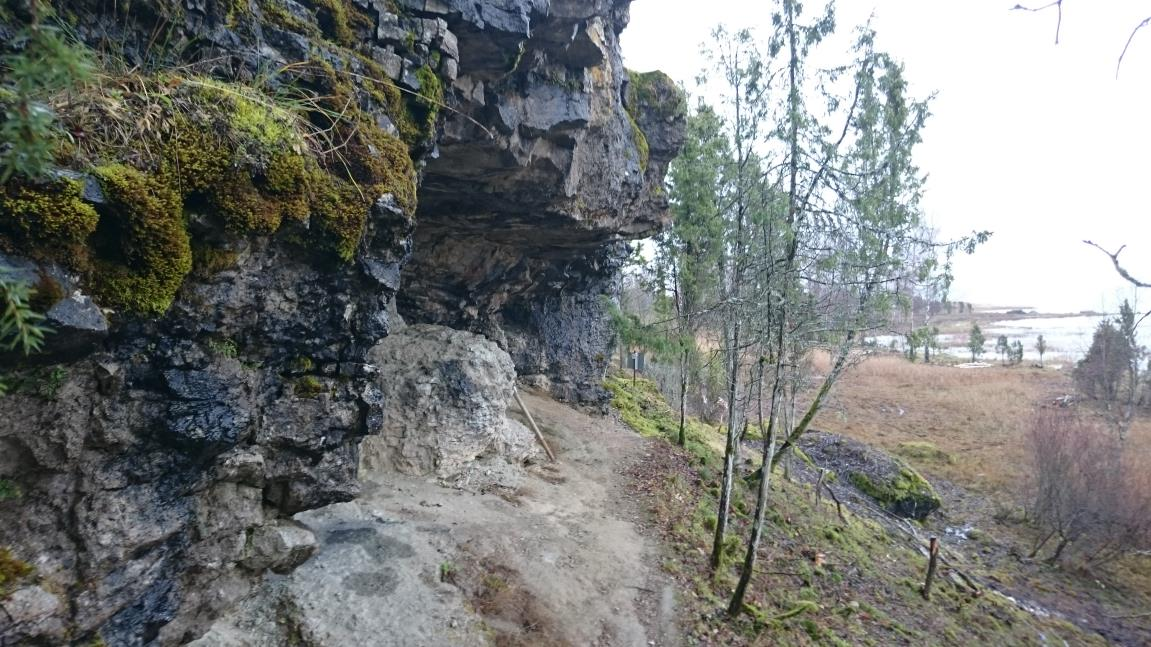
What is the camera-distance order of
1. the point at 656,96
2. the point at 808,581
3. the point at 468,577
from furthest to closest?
the point at 656,96 → the point at 808,581 → the point at 468,577

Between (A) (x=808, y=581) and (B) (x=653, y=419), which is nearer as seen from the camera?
(A) (x=808, y=581)

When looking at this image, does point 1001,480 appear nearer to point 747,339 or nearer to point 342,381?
point 747,339

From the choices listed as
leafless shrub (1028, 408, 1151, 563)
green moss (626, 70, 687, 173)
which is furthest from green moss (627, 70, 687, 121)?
leafless shrub (1028, 408, 1151, 563)

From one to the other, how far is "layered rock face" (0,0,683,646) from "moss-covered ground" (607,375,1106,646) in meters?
5.97

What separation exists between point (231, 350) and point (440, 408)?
6070mm

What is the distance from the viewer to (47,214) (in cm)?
370

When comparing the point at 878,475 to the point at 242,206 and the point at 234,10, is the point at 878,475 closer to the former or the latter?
the point at 242,206

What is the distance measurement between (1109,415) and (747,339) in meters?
23.5

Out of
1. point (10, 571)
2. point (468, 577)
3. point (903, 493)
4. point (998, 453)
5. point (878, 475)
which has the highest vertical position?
point (10, 571)

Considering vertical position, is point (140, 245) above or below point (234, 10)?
below

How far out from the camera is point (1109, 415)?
24531 mm

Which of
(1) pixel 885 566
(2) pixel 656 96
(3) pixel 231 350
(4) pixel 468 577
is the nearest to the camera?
(3) pixel 231 350

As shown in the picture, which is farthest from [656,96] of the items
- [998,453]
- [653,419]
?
[998,453]

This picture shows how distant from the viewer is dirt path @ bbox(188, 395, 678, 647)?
6.28 meters
